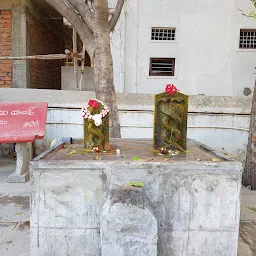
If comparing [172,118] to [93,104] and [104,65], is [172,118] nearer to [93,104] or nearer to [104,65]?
[93,104]

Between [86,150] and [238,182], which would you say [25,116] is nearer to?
[86,150]

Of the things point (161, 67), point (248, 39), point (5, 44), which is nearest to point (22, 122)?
point (5, 44)

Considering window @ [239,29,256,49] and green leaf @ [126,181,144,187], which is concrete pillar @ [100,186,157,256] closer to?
green leaf @ [126,181,144,187]

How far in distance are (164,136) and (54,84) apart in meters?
8.73

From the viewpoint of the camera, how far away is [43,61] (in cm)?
1044

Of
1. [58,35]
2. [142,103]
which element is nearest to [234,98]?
[142,103]

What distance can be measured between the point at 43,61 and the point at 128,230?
8895 millimetres

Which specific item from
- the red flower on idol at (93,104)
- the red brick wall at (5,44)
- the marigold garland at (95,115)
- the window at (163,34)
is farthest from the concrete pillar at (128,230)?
the window at (163,34)

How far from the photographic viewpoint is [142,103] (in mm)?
7230

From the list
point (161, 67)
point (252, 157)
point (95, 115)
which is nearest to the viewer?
point (95, 115)

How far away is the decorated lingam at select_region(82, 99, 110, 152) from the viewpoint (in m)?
3.85

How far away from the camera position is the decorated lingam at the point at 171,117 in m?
3.86

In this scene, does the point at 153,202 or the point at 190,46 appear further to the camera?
the point at 190,46

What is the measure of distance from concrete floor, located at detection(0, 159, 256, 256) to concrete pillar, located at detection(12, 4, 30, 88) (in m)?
3.57
